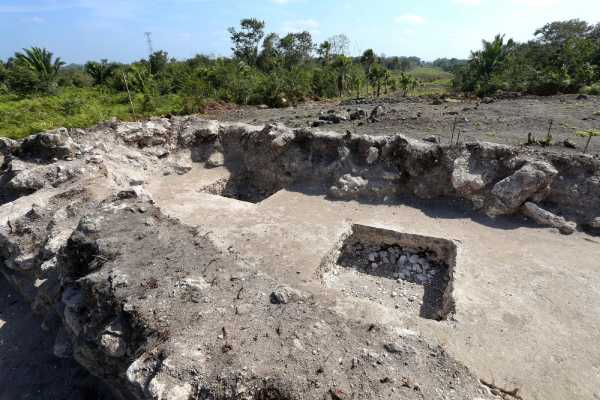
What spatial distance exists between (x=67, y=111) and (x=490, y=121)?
23904mm

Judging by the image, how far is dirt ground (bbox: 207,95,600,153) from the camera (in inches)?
514

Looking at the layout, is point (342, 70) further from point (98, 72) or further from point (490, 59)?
point (98, 72)

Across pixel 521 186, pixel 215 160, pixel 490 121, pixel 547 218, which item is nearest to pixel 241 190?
pixel 215 160

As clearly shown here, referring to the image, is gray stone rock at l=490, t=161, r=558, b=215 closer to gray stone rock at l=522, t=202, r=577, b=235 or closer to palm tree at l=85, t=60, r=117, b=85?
gray stone rock at l=522, t=202, r=577, b=235

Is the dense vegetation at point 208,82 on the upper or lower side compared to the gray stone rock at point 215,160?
upper

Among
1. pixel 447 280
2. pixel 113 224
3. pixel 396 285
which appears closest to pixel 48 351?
pixel 113 224

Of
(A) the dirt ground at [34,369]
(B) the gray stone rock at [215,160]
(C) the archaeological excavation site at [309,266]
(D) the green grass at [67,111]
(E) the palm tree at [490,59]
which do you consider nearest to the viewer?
(C) the archaeological excavation site at [309,266]

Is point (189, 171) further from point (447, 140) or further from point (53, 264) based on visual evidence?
point (447, 140)

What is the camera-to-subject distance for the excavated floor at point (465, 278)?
16.5 ft

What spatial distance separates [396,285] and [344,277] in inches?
47.0

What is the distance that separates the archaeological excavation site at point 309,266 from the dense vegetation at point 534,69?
65.4 ft

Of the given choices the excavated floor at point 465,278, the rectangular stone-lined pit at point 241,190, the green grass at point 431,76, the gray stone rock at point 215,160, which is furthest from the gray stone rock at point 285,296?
the green grass at point 431,76

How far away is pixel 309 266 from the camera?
23.6ft

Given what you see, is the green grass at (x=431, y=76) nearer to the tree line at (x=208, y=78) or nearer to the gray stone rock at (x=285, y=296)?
the tree line at (x=208, y=78)
